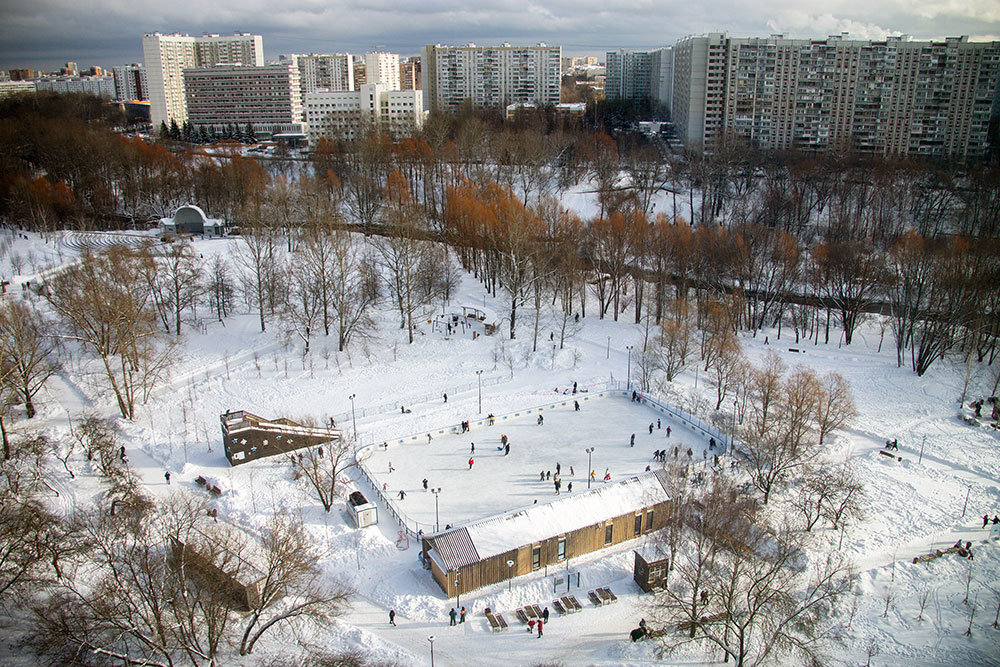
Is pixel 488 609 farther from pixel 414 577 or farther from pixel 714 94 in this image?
pixel 714 94

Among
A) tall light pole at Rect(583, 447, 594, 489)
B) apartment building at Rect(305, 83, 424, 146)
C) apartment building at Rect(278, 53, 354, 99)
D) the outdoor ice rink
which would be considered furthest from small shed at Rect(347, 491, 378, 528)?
apartment building at Rect(278, 53, 354, 99)

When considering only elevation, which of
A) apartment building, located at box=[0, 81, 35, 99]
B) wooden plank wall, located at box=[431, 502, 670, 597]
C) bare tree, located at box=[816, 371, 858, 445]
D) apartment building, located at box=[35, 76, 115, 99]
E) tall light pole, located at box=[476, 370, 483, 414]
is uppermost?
apartment building, located at box=[35, 76, 115, 99]

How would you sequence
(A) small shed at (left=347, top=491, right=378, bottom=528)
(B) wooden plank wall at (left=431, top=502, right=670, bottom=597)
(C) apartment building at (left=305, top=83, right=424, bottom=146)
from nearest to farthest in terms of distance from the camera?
1. (B) wooden plank wall at (left=431, top=502, right=670, bottom=597)
2. (A) small shed at (left=347, top=491, right=378, bottom=528)
3. (C) apartment building at (left=305, top=83, right=424, bottom=146)

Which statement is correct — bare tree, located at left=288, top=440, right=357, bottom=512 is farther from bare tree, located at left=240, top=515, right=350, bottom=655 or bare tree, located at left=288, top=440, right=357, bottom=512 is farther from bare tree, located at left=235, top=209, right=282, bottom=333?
bare tree, located at left=235, top=209, right=282, bottom=333

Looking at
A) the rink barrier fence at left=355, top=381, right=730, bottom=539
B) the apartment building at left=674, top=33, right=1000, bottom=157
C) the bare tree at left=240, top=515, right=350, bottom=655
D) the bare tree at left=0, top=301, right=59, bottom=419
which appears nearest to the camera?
the bare tree at left=240, top=515, right=350, bottom=655

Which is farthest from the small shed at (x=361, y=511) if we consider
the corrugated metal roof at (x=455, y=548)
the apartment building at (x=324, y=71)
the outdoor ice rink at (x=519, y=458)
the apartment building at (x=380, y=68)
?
the apartment building at (x=380, y=68)

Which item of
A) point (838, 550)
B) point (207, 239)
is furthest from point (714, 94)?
point (838, 550)

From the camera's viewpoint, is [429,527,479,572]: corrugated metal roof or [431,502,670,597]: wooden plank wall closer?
[429,527,479,572]: corrugated metal roof
